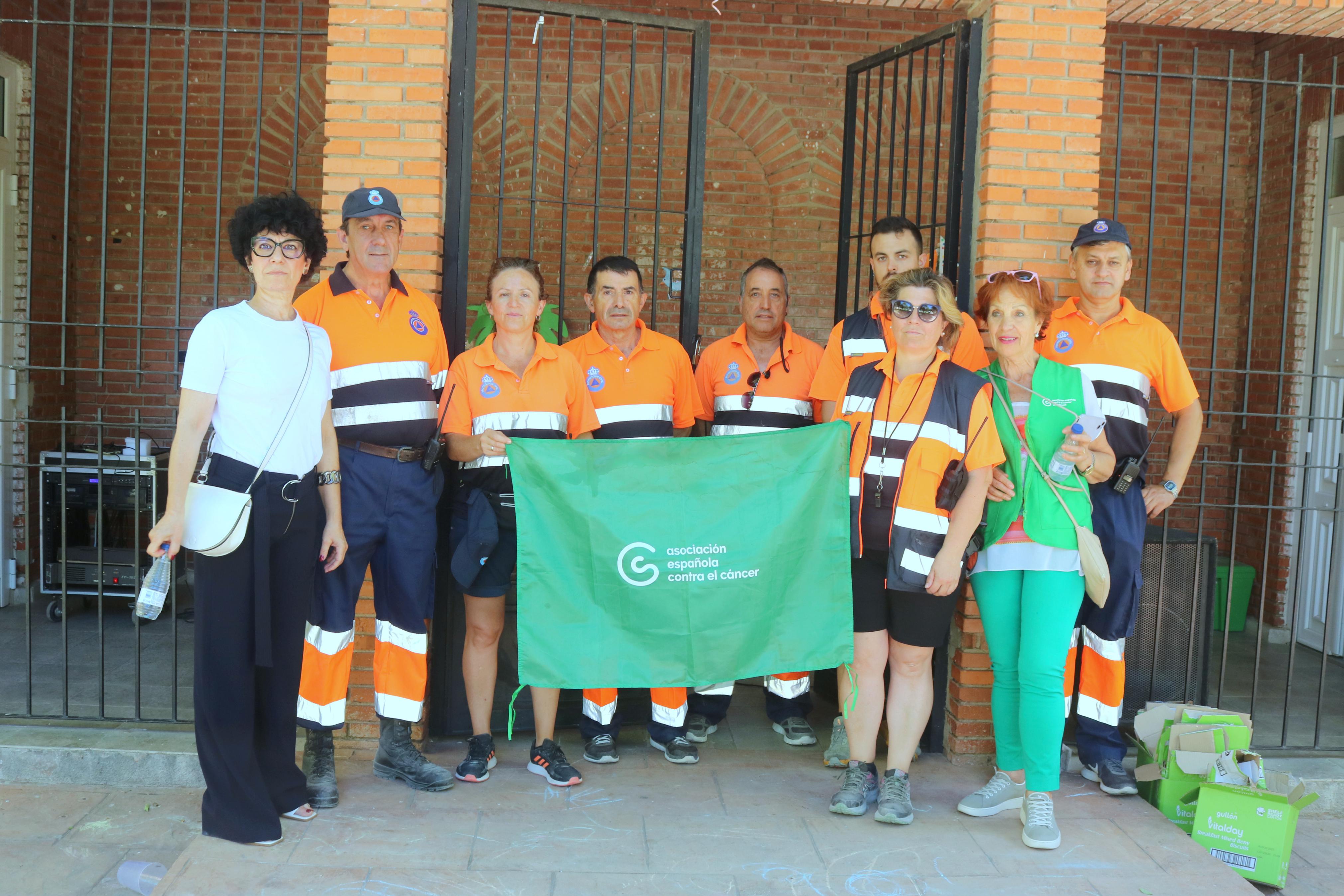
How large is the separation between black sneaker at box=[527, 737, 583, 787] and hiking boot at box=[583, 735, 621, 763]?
13 cm

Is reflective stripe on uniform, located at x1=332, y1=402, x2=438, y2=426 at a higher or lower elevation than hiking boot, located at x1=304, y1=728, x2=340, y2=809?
higher

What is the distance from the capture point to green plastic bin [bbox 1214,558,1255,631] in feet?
22.4

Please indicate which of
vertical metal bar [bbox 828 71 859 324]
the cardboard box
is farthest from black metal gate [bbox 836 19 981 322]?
the cardboard box

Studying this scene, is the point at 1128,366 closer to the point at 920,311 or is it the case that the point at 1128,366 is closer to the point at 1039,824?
the point at 920,311

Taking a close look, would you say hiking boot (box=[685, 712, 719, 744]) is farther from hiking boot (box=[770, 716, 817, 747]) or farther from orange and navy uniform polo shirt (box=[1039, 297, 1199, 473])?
orange and navy uniform polo shirt (box=[1039, 297, 1199, 473])

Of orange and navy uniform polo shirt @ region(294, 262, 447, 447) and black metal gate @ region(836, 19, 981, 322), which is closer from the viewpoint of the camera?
orange and navy uniform polo shirt @ region(294, 262, 447, 447)

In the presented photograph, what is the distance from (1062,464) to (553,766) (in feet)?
6.82

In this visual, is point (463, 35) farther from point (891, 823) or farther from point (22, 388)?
point (22, 388)

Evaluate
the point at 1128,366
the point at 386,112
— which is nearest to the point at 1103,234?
the point at 1128,366

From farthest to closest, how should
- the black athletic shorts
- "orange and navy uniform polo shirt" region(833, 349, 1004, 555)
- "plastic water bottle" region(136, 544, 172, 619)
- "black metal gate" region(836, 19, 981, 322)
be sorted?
"black metal gate" region(836, 19, 981, 322) < the black athletic shorts < "orange and navy uniform polo shirt" region(833, 349, 1004, 555) < "plastic water bottle" region(136, 544, 172, 619)

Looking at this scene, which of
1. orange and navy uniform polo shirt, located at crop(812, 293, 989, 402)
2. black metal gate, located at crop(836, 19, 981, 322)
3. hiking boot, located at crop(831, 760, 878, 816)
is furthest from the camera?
black metal gate, located at crop(836, 19, 981, 322)

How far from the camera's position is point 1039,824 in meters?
3.42

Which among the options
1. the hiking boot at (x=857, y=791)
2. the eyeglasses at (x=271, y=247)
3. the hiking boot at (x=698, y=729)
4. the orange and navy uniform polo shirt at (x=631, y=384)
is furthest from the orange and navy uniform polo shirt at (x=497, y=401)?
the hiking boot at (x=857, y=791)

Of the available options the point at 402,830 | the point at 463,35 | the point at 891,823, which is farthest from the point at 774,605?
the point at 463,35
